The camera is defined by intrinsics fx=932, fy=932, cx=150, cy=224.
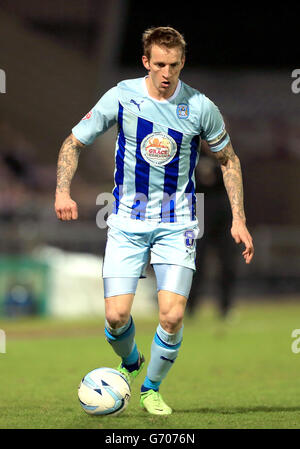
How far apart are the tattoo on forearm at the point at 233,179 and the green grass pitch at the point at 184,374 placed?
134 centimetres

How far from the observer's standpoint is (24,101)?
25062 millimetres

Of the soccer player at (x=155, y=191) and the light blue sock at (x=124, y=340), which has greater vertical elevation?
the soccer player at (x=155, y=191)

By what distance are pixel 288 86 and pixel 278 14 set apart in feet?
10.8

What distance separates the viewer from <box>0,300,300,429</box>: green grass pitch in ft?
18.8

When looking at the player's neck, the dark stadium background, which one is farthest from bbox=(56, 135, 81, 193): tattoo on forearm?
the dark stadium background

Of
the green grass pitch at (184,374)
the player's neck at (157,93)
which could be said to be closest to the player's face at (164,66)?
the player's neck at (157,93)

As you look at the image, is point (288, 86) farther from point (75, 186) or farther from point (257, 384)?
point (257, 384)

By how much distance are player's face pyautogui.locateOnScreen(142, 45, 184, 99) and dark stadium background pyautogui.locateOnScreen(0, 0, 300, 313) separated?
15789mm

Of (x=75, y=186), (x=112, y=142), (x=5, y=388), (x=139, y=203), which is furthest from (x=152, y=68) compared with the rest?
(x=112, y=142)

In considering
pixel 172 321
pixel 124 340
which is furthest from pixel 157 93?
pixel 124 340

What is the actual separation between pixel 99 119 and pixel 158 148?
432mm

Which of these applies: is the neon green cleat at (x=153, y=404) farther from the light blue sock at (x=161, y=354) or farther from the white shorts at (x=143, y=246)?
the white shorts at (x=143, y=246)

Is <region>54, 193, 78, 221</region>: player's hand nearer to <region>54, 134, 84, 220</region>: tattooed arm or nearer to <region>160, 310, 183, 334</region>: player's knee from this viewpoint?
<region>54, 134, 84, 220</region>: tattooed arm

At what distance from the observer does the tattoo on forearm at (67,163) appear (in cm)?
597
